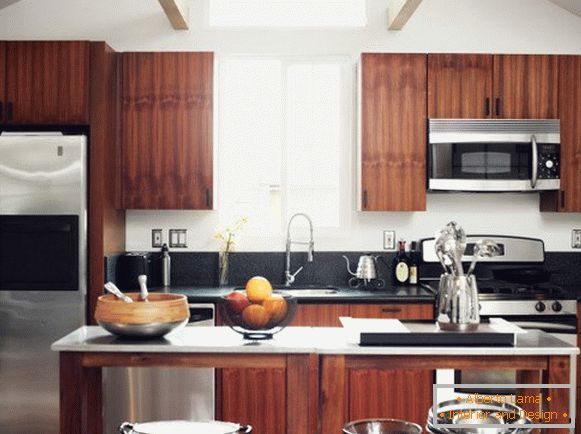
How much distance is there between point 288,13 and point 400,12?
838mm

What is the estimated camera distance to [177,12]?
4.68 metres

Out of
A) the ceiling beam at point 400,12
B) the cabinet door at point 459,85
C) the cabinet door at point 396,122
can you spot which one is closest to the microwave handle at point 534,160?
the cabinet door at point 459,85

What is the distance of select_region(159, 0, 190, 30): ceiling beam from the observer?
4535mm

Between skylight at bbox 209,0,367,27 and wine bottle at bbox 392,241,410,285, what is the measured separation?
152 centimetres

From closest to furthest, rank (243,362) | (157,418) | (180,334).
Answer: (243,362) < (180,334) < (157,418)

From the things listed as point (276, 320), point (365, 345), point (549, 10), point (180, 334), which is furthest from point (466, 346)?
point (549, 10)

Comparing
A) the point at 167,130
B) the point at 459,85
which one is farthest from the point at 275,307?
the point at 459,85

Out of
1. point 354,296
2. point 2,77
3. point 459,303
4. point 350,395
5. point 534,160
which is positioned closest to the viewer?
point 459,303

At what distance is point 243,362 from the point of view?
2570 mm

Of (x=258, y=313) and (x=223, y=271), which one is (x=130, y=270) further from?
Answer: (x=258, y=313)

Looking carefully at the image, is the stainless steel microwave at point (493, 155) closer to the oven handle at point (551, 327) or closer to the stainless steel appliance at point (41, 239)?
the oven handle at point (551, 327)

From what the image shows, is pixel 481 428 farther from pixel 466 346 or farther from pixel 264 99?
pixel 264 99

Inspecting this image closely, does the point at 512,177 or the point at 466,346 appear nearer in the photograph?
the point at 466,346

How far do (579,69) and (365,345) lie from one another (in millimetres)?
2926
